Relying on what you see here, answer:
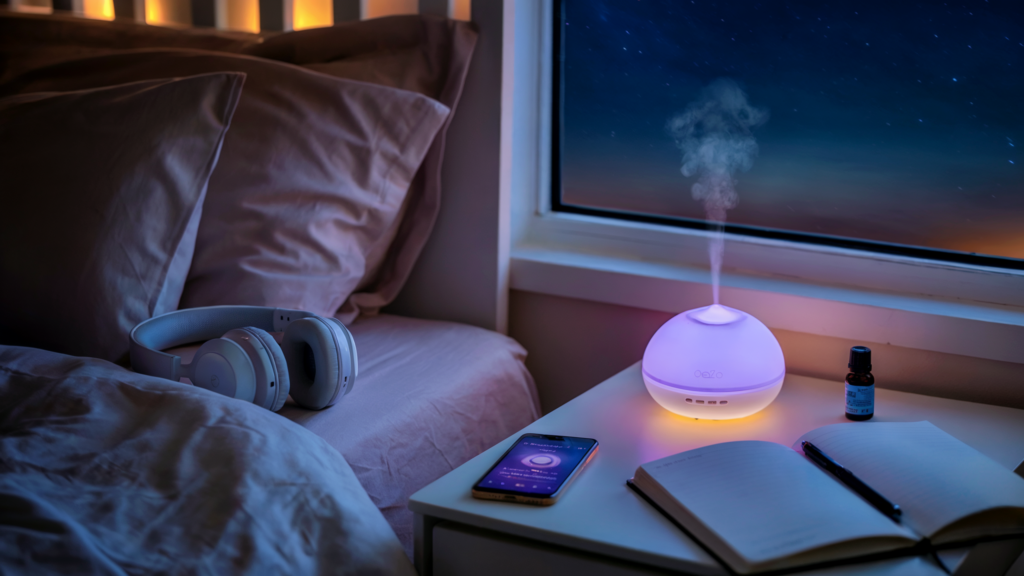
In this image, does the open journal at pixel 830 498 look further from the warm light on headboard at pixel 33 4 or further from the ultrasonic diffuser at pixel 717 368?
the warm light on headboard at pixel 33 4

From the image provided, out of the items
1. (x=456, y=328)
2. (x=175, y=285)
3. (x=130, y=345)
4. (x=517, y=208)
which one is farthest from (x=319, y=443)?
(x=517, y=208)

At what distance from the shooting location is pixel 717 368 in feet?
3.07

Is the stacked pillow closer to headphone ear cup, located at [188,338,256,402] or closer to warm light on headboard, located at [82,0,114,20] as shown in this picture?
headphone ear cup, located at [188,338,256,402]

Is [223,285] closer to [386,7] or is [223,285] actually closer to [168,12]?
[386,7]

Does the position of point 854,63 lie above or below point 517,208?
above

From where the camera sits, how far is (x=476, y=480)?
779 millimetres

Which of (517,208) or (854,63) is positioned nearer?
(854,63)

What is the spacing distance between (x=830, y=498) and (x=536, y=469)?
0.28 meters

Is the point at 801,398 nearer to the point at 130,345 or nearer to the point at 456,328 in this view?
the point at 456,328

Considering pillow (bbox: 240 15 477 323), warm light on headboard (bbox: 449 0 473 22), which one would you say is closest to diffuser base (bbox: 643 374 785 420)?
pillow (bbox: 240 15 477 323)

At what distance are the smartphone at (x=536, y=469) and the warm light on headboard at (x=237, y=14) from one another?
4.24 feet

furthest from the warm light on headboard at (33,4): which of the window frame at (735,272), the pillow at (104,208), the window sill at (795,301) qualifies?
the window sill at (795,301)

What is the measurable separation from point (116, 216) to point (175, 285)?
0.40ft

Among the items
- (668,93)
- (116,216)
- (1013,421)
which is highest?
(668,93)
